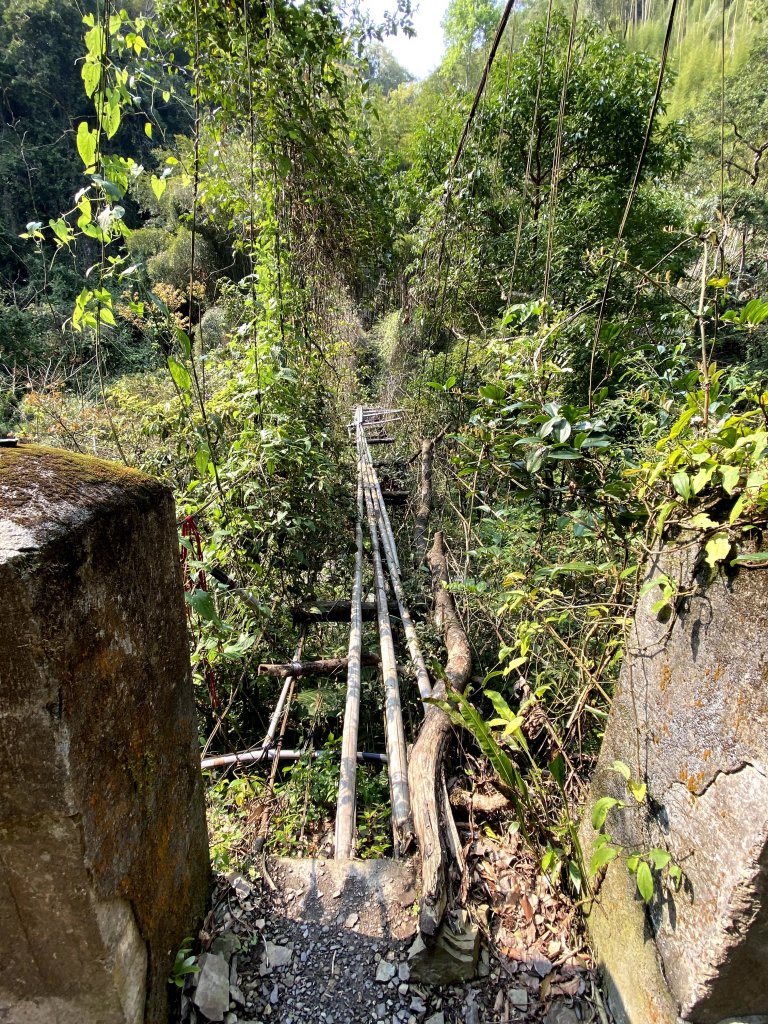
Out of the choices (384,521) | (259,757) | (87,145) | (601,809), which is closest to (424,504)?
(384,521)

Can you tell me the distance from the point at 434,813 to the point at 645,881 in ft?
2.21

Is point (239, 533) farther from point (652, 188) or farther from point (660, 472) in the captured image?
point (652, 188)

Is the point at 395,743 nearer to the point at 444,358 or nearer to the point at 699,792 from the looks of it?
the point at 699,792

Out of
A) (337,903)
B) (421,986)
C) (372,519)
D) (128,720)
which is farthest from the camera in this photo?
(372,519)

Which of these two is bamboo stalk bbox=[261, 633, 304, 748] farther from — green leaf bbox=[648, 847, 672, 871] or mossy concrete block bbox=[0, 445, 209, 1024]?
green leaf bbox=[648, 847, 672, 871]

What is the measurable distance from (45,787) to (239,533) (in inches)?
75.7

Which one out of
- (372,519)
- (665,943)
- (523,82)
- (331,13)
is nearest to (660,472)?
(665,943)

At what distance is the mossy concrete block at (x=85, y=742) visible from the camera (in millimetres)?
706

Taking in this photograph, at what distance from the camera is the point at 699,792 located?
914 millimetres

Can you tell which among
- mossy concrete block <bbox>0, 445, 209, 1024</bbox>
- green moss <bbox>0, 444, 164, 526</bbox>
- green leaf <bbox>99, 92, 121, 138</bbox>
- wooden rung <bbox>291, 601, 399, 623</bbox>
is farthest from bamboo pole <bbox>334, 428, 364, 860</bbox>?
green leaf <bbox>99, 92, 121, 138</bbox>

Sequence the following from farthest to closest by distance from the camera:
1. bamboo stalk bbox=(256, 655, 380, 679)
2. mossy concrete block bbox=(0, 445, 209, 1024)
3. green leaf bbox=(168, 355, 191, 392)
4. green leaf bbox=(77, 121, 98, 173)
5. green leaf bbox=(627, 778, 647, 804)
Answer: bamboo stalk bbox=(256, 655, 380, 679), green leaf bbox=(168, 355, 191, 392), green leaf bbox=(77, 121, 98, 173), green leaf bbox=(627, 778, 647, 804), mossy concrete block bbox=(0, 445, 209, 1024)

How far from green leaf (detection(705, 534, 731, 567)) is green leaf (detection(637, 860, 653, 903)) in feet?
2.18

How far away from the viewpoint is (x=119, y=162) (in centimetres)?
130

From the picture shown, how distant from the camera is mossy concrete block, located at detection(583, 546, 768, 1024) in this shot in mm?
807
